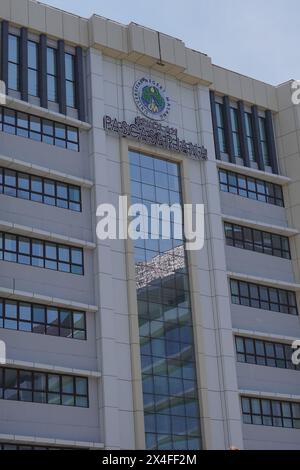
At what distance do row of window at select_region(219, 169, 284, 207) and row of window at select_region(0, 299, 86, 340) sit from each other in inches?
511

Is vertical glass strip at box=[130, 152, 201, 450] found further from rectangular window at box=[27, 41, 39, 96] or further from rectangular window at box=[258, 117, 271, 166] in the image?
rectangular window at box=[258, 117, 271, 166]

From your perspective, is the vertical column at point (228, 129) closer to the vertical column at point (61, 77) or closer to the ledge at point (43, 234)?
the vertical column at point (61, 77)

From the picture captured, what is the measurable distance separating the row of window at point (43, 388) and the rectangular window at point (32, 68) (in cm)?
1447

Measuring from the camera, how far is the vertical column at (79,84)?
157 feet

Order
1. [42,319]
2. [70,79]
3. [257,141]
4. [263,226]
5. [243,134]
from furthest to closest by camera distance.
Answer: [257,141] < [243,134] < [263,226] < [70,79] < [42,319]

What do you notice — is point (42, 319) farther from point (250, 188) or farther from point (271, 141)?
point (271, 141)

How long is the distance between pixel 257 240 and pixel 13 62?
652 inches

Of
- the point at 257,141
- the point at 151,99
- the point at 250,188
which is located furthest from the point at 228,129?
the point at 151,99

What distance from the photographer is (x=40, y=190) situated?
45.0 metres

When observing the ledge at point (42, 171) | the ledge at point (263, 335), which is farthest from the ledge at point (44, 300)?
the ledge at point (263, 335)

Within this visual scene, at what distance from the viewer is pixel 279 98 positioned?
5644 cm

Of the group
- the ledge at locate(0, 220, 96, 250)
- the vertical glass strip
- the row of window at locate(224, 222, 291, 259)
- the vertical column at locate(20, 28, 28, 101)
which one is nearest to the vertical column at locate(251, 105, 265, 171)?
the row of window at locate(224, 222, 291, 259)
